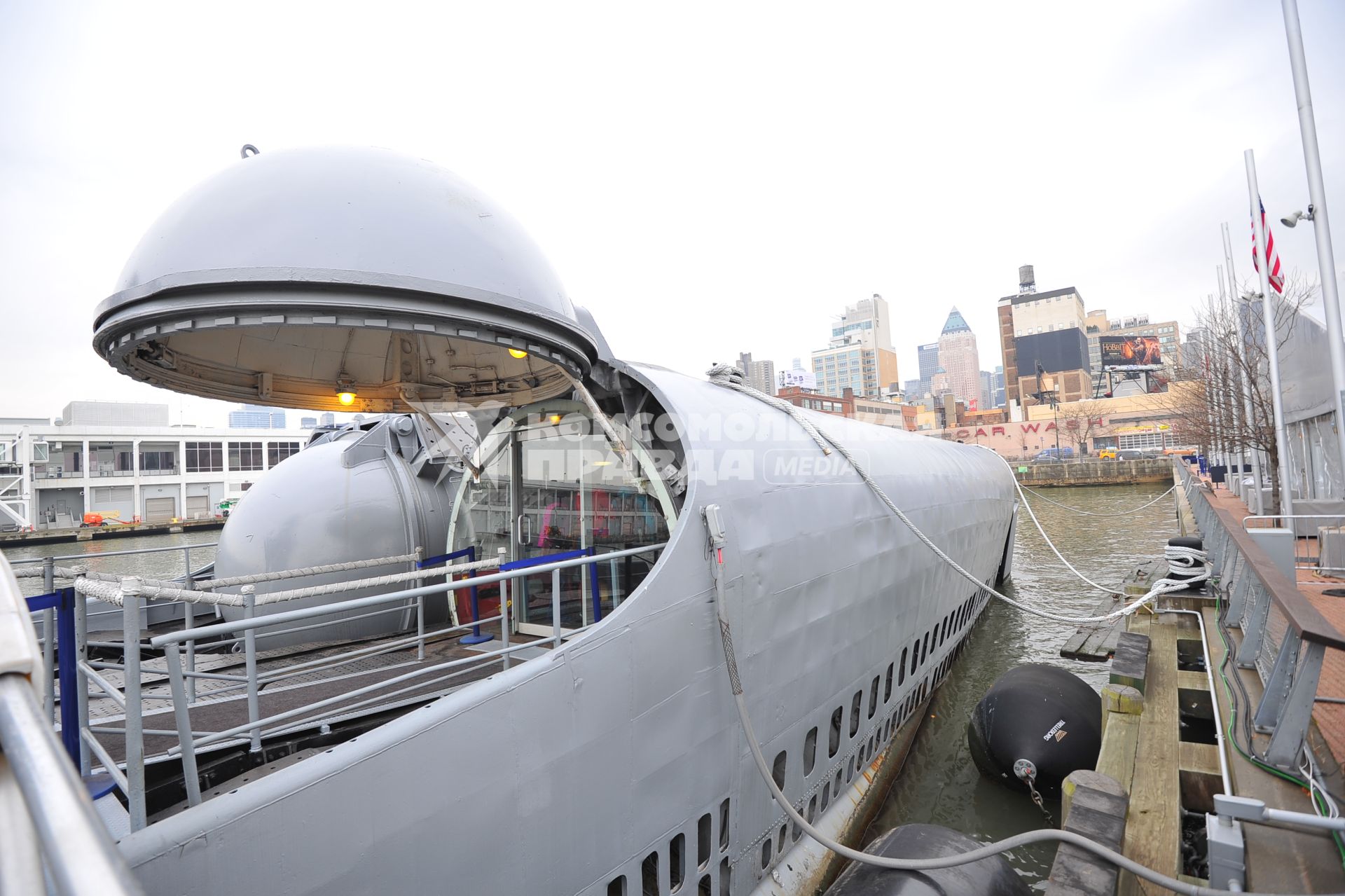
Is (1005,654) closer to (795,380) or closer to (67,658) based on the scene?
(67,658)

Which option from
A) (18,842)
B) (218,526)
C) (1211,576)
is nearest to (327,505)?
(18,842)

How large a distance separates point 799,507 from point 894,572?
98.8 inches

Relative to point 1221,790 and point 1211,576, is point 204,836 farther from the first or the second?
point 1211,576

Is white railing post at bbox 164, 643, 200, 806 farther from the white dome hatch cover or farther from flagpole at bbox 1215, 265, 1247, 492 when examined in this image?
flagpole at bbox 1215, 265, 1247, 492

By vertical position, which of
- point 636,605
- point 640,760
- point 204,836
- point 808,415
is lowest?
point 640,760

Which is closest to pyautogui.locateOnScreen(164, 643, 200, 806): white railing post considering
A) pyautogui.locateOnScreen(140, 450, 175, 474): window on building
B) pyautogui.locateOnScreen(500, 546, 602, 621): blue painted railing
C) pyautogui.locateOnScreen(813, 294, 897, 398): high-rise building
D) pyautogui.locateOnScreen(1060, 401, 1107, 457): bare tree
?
pyautogui.locateOnScreen(500, 546, 602, 621): blue painted railing

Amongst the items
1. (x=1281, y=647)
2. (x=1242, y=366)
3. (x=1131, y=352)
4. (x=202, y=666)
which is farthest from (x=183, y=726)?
(x=1131, y=352)

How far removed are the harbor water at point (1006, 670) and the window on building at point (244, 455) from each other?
52.2 metres

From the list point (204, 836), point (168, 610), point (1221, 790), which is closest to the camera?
point (204, 836)

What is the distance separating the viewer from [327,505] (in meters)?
8.17

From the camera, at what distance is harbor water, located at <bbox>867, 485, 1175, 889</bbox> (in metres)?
7.91

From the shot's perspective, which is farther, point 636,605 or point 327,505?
point 327,505

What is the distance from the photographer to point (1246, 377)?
907 inches

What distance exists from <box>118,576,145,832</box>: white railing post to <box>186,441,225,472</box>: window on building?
55.2 m
